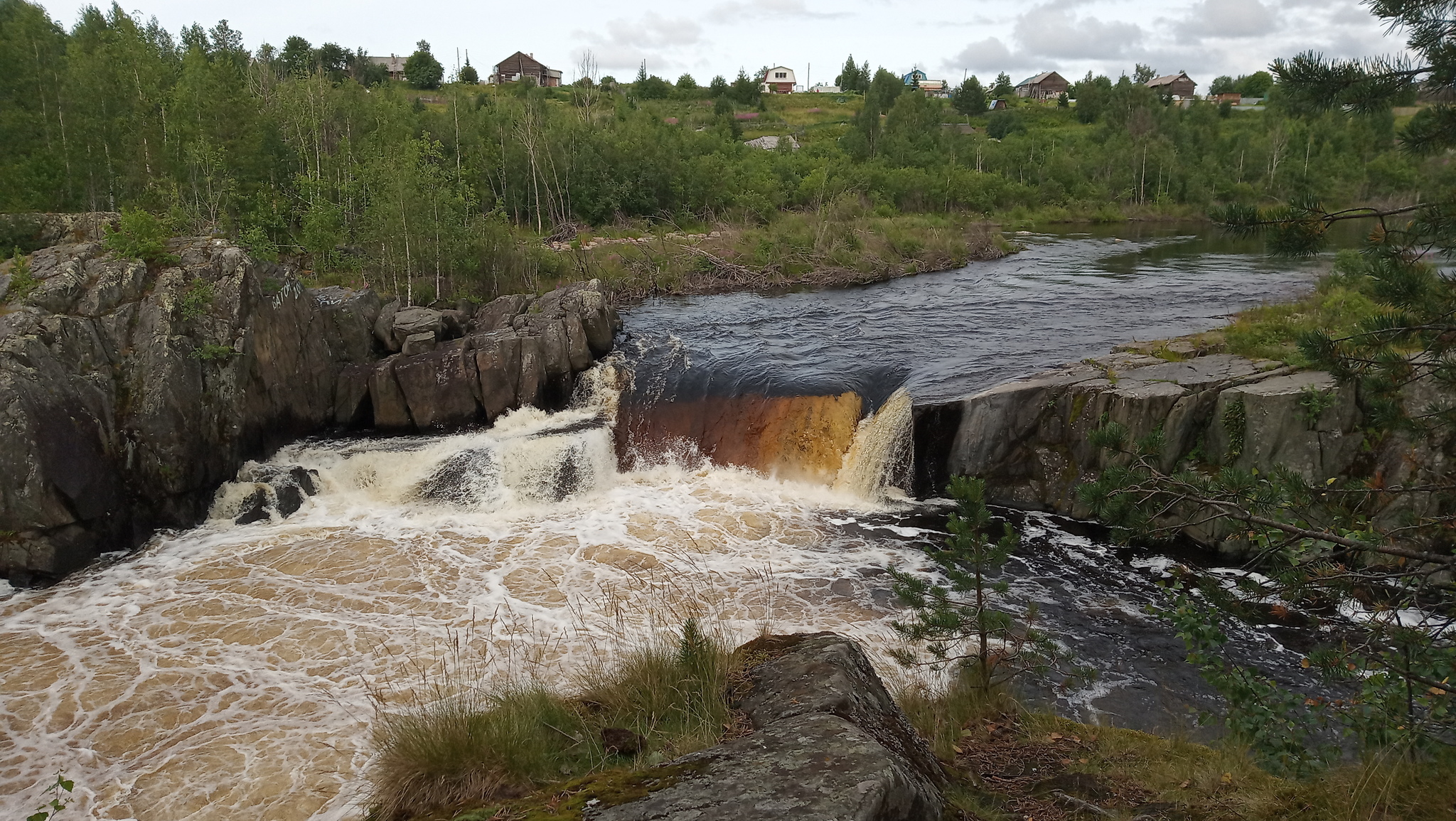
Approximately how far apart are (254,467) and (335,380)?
2699 millimetres

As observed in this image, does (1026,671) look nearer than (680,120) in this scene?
Yes

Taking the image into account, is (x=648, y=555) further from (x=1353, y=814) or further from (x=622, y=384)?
(x=1353, y=814)

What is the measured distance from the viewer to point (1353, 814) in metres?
4.49

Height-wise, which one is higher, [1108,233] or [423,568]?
[1108,233]

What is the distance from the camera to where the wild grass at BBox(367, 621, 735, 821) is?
5.18 metres

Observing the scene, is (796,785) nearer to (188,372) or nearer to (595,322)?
(188,372)

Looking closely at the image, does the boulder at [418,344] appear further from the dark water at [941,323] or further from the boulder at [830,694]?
the boulder at [830,694]

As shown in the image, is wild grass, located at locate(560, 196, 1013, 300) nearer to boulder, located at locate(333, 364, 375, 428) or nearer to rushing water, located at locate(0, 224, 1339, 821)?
rushing water, located at locate(0, 224, 1339, 821)

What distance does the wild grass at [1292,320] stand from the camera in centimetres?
1362

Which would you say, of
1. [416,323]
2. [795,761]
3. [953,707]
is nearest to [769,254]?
[416,323]

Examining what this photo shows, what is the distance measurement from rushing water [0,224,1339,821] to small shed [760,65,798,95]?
93669mm

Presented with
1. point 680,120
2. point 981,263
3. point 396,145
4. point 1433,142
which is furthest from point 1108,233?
point 1433,142

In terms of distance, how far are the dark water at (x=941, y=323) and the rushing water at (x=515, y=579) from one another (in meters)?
0.13

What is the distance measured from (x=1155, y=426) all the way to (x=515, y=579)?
9545 mm
